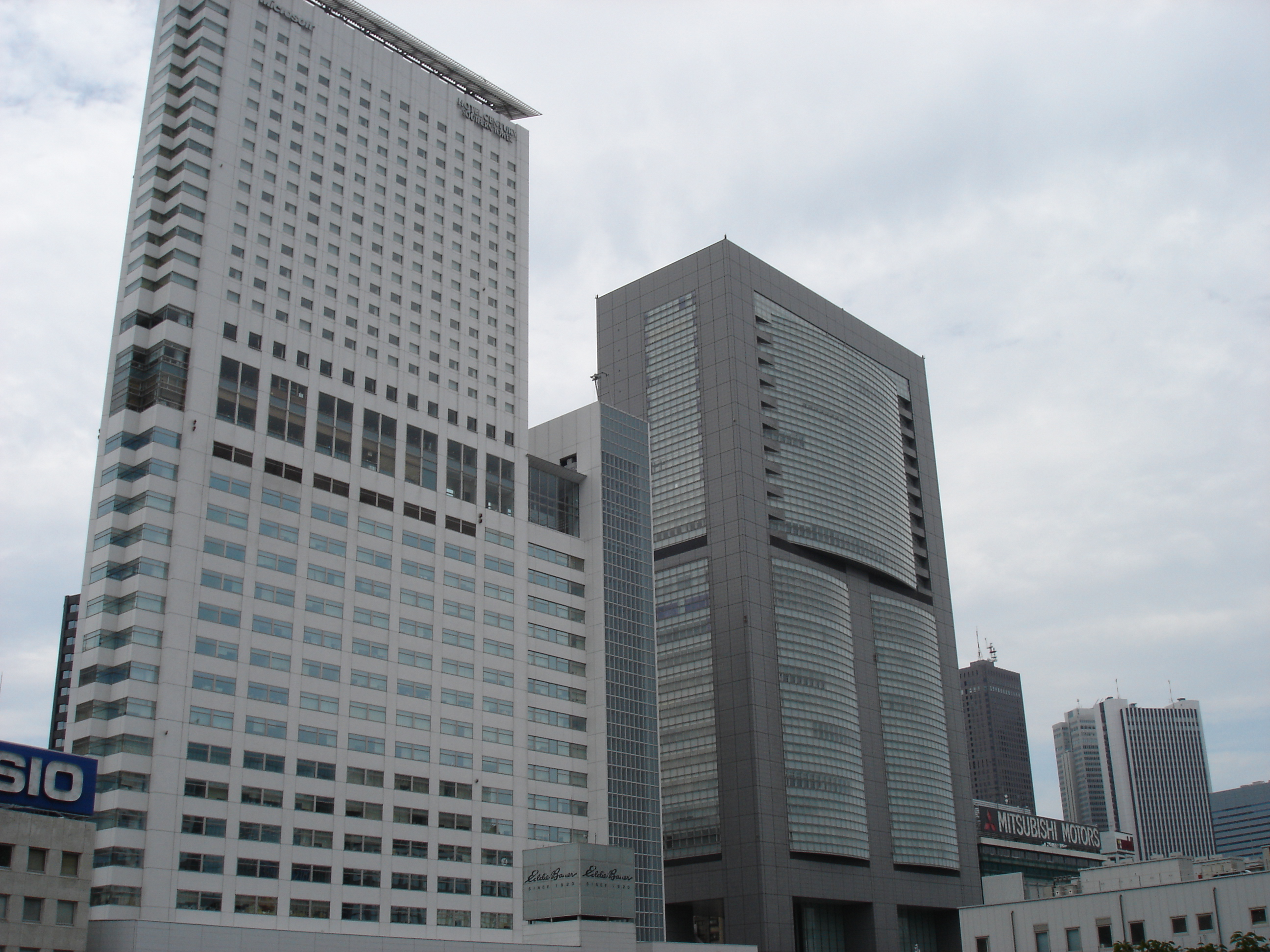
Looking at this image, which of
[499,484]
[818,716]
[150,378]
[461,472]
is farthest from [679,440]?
[150,378]

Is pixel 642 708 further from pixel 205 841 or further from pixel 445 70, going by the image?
pixel 445 70

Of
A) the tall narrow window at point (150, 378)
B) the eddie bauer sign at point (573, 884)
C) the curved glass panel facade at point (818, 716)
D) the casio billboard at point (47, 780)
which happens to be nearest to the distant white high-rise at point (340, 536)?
the tall narrow window at point (150, 378)

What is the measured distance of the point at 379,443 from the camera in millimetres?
127375

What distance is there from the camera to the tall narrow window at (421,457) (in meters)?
129

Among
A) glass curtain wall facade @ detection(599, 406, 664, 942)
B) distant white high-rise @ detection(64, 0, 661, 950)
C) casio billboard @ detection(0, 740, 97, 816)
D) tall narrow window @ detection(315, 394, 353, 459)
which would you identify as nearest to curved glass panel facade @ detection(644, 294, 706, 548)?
glass curtain wall facade @ detection(599, 406, 664, 942)

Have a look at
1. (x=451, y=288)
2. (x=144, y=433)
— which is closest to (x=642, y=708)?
(x=451, y=288)

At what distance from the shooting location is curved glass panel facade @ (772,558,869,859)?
172875 mm

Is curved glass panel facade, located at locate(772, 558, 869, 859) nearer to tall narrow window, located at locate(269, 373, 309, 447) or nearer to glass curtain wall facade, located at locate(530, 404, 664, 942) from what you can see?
glass curtain wall facade, located at locate(530, 404, 664, 942)

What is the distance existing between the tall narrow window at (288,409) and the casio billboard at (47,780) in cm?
3949

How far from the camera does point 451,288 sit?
140 m

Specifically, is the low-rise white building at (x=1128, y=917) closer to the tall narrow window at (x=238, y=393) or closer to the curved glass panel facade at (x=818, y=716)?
the curved glass panel facade at (x=818, y=716)

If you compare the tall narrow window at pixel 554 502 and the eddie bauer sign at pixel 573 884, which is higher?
the tall narrow window at pixel 554 502

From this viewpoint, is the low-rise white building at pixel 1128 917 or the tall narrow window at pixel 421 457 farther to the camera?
the tall narrow window at pixel 421 457

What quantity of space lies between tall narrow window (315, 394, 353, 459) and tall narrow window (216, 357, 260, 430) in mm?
7331
